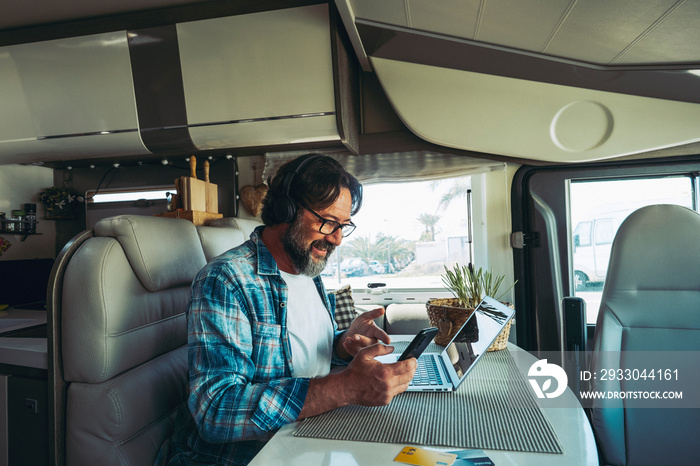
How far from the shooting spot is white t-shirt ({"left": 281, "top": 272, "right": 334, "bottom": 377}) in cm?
119

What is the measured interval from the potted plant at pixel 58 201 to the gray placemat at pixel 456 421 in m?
2.74

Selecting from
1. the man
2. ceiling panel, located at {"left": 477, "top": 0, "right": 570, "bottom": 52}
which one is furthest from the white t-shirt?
ceiling panel, located at {"left": 477, "top": 0, "right": 570, "bottom": 52}

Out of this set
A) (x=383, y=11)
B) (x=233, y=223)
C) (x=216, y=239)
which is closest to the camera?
(x=383, y=11)

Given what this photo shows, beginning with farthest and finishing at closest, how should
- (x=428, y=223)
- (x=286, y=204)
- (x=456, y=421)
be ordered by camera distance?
(x=428, y=223)
(x=286, y=204)
(x=456, y=421)

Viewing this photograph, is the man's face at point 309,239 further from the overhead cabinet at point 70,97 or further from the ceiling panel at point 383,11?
the overhead cabinet at point 70,97

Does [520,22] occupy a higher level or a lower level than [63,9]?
lower

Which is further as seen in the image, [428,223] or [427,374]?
[428,223]

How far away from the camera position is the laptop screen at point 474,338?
3.59ft

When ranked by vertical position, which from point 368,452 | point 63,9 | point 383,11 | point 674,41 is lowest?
point 368,452

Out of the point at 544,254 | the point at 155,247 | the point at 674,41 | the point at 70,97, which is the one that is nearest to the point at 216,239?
the point at 155,247

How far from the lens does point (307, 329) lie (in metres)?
1.26

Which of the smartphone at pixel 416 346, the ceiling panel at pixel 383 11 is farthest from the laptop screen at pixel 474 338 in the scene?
the ceiling panel at pixel 383 11

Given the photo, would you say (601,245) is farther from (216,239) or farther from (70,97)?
(70,97)

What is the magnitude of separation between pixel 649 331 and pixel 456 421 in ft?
3.23
